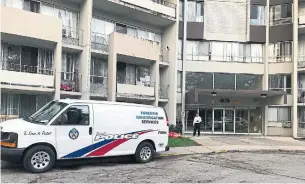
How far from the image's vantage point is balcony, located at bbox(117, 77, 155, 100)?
20.5 meters

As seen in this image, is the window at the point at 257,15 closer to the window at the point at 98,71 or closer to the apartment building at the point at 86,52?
the apartment building at the point at 86,52

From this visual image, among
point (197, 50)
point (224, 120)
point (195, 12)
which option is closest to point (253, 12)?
point (195, 12)

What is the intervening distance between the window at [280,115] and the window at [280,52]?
387 cm

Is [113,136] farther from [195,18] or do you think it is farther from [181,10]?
[195,18]

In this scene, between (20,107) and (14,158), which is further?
(20,107)

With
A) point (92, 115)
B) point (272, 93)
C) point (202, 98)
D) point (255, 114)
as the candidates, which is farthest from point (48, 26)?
point (255, 114)

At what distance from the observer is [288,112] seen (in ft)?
87.9

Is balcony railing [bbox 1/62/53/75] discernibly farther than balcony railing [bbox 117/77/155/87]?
No

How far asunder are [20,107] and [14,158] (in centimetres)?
883

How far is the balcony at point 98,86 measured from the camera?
65.2ft

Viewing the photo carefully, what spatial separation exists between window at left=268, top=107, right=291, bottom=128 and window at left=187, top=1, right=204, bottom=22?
9.07m

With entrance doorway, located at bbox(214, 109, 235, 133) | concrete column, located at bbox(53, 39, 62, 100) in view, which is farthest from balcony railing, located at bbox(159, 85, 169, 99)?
concrete column, located at bbox(53, 39, 62, 100)

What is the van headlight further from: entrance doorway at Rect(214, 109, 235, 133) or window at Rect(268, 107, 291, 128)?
window at Rect(268, 107, 291, 128)

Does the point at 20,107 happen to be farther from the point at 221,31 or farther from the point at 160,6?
the point at 221,31
